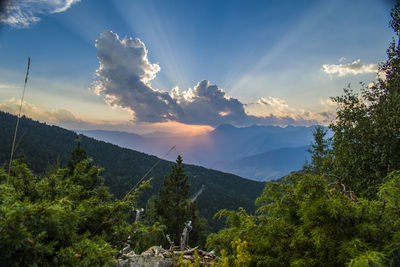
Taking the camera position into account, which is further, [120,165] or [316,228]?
[120,165]

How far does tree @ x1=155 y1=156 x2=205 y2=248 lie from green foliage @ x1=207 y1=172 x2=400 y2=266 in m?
18.2

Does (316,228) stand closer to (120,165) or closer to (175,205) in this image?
(175,205)

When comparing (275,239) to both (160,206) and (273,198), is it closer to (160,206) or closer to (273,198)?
(273,198)

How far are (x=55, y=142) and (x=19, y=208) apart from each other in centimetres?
17041

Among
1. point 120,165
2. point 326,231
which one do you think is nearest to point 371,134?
point 326,231

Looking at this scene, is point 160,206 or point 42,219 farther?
point 160,206

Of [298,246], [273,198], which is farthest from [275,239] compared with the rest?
[273,198]

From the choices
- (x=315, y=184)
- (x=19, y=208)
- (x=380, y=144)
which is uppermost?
(x=380, y=144)

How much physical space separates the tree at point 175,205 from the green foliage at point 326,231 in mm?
18243

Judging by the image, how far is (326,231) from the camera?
207cm

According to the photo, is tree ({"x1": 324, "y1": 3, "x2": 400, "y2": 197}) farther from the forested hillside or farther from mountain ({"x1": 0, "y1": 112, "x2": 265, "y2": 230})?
mountain ({"x1": 0, "y1": 112, "x2": 265, "y2": 230})

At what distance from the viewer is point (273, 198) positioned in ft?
10.5

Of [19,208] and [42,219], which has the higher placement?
[19,208]

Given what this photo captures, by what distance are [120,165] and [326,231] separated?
137 metres
